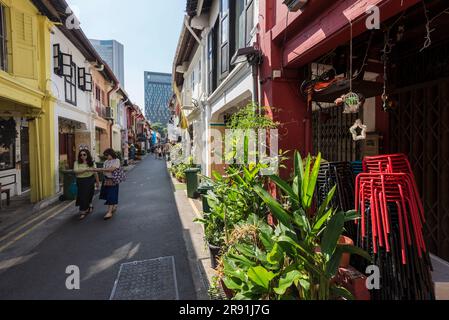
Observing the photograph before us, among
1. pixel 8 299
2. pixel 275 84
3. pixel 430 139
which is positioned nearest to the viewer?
pixel 8 299

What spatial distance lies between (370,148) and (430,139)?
34.1 inches

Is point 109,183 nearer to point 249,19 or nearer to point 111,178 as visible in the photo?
point 111,178

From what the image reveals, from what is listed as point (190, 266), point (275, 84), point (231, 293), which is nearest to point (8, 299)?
point (190, 266)

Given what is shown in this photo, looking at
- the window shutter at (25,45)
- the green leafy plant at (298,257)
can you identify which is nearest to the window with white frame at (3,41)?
the window shutter at (25,45)

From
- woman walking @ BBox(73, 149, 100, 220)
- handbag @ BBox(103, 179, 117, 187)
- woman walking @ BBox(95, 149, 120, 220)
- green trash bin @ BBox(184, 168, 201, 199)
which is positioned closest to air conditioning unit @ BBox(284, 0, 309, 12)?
woman walking @ BBox(95, 149, 120, 220)

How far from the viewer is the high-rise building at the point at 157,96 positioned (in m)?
127

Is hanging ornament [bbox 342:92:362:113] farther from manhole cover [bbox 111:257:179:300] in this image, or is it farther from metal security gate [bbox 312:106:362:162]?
manhole cover [bbox 111:257:179:300]

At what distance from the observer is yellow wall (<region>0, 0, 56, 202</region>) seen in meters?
7.23

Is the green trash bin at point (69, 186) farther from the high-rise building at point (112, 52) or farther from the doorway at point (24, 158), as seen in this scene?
the high-rise building at point (112, 52)

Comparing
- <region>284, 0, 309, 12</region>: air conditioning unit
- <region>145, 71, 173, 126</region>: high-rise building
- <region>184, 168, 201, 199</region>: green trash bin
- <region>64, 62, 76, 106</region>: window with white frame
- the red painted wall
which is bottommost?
<region>184, 168, 201, 199</region>: green trash bin

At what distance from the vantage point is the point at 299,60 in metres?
4.03

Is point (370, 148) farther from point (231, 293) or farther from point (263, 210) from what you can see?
point (231, 293)

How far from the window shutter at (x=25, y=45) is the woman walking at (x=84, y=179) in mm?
2948

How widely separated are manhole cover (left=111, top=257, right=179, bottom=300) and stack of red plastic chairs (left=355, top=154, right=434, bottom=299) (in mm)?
2307
